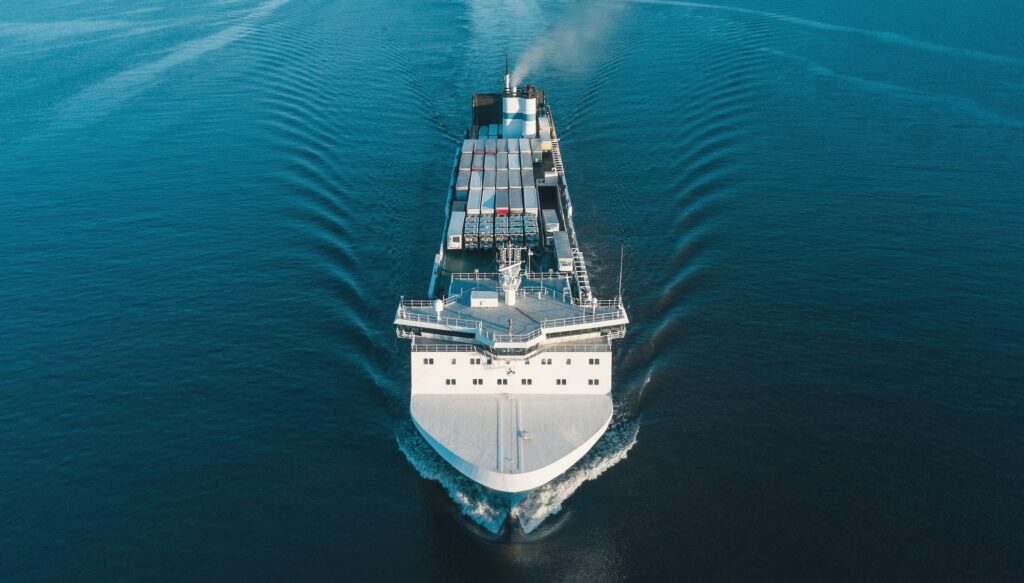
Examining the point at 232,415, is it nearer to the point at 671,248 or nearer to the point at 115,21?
the point at 671,248

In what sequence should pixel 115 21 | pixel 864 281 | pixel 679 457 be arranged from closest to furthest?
pixel 679 457 → pixel 864 281 → pixel 115 21

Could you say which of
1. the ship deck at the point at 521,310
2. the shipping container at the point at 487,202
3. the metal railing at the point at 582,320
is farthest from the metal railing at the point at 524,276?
the shipping container at the point at 487,202

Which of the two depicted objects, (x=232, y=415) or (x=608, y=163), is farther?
(x=608, y=163)

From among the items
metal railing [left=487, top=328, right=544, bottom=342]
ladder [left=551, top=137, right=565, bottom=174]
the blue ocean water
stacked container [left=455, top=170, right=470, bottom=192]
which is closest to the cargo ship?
metal railing [left=487, top=328, right=544, bottom=342]

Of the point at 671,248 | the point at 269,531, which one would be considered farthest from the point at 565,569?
the point at 671,248

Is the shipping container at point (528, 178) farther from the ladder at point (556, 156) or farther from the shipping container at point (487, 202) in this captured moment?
the ladder at point (556, 156)

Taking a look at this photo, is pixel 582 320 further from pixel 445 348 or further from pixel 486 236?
pixel 486 236

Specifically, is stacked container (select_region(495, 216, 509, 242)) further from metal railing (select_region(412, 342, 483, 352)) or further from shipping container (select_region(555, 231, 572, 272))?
metal railing (select_region(412, 342, 483, 352))
